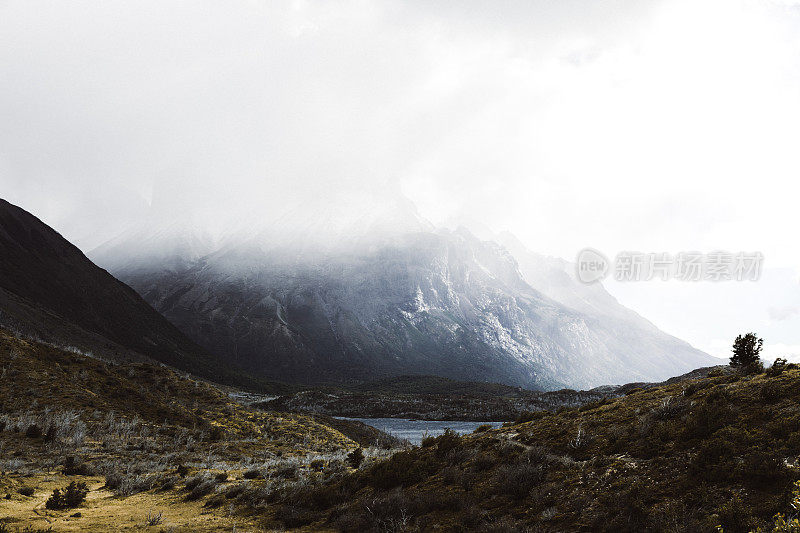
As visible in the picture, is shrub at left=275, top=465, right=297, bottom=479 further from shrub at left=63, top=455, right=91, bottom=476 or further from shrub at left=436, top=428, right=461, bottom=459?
shrub at left=63, top=455, right=91, bottom=476

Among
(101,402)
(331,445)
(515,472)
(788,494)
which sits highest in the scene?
(788,494)

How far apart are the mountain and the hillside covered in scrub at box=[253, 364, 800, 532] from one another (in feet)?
394

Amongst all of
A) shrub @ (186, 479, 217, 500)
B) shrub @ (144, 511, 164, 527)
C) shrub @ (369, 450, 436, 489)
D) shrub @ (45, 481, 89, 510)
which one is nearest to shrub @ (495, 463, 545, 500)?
shrub @ (369, 450, 436, 489)

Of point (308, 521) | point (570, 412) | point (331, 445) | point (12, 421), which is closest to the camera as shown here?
point (308, 521)

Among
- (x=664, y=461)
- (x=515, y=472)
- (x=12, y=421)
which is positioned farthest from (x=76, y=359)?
(x=664, y=461)

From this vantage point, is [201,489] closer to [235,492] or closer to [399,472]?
[235,492]

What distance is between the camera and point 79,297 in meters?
144

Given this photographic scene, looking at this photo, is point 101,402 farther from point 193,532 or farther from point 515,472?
point 515,472

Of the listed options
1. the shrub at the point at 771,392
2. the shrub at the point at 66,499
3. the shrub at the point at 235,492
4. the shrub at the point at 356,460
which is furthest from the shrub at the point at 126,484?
A: the shrub at the point at 771,392

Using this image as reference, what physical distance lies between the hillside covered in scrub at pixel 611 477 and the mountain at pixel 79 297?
119939mm

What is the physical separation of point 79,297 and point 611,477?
191m

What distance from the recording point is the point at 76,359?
37.8 meters

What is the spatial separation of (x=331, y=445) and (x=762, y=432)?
1547 inches

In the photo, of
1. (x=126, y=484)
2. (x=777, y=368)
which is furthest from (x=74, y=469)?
(x=777, y=368)
